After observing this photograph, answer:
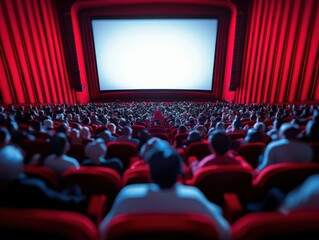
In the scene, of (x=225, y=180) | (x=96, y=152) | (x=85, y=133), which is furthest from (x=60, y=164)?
(x=225, y=180)

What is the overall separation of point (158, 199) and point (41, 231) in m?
0.57

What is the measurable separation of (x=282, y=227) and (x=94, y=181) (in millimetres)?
1402

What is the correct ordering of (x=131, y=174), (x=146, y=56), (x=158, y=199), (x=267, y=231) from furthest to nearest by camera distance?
1. (x=146, y=56)
2. (x=131, y=174)
3. (x=158, y=199)
4. (x=267, y=231)

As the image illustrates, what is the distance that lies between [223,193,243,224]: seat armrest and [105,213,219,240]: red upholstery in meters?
0.80

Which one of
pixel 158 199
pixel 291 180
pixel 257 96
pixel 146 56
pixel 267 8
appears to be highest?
pixel 267 8

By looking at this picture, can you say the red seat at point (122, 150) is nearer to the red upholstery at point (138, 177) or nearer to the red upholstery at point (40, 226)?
the red upholstery at point (138, 177)

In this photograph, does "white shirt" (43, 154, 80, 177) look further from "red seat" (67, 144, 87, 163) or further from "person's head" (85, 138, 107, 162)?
"red seat" (67, 144, 87, 163)

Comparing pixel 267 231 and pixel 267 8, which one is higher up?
pixel 267 8

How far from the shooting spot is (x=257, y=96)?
40.3 feet

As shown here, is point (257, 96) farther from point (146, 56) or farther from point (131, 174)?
point (131, 174)

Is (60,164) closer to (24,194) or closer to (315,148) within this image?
(24,194)

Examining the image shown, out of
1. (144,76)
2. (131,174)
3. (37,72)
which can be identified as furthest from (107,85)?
(131,174)

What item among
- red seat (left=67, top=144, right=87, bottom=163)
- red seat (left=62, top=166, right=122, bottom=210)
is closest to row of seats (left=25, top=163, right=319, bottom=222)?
red seat (left=62, top=166, right=122, bottom=210)

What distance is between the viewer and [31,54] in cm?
1130
